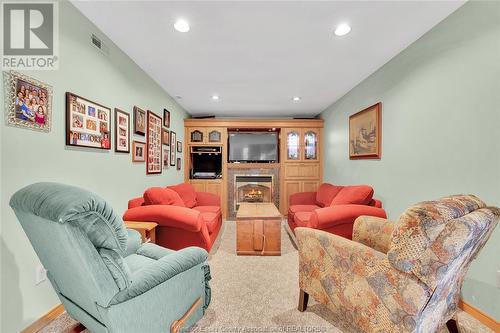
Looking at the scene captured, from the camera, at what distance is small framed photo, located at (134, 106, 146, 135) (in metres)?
2.82

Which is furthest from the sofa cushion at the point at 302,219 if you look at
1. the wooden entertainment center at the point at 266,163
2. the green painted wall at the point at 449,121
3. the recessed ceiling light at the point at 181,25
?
the recessed ceiling light at the point at 181,25

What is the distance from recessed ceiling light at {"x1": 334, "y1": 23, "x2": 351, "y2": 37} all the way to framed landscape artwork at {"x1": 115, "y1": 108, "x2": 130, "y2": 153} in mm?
2500

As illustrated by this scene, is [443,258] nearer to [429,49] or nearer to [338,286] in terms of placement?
[338,286]

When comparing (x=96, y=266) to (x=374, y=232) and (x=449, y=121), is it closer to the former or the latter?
(x=374, y=232)

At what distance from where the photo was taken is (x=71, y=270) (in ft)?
3.42

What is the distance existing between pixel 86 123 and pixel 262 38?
192cm

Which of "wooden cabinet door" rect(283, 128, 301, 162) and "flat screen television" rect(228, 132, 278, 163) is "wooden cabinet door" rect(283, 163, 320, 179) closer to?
"wooden cabinet door" rect(283, 128, 301, 162)

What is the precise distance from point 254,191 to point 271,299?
3.37 metres

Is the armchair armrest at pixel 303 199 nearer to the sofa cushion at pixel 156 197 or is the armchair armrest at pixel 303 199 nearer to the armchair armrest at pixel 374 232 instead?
the armchair armrest at pixel 374 232

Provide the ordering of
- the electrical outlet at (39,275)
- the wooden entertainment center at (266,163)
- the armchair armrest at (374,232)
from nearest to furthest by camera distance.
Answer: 1. the electrical outlet at (39,275)
2. the armchair armrest at (374,232)
3. the wooden entertainment center at (266,163)

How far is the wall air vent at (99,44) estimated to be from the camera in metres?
2.07

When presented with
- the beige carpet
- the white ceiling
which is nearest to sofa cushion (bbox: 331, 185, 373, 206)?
the beige carpet

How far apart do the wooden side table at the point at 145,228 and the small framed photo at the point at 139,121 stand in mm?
1215

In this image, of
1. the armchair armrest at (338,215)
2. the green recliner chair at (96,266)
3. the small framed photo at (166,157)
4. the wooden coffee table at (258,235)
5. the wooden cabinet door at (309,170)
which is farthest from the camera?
the wooden cabinet door at (309,170)
